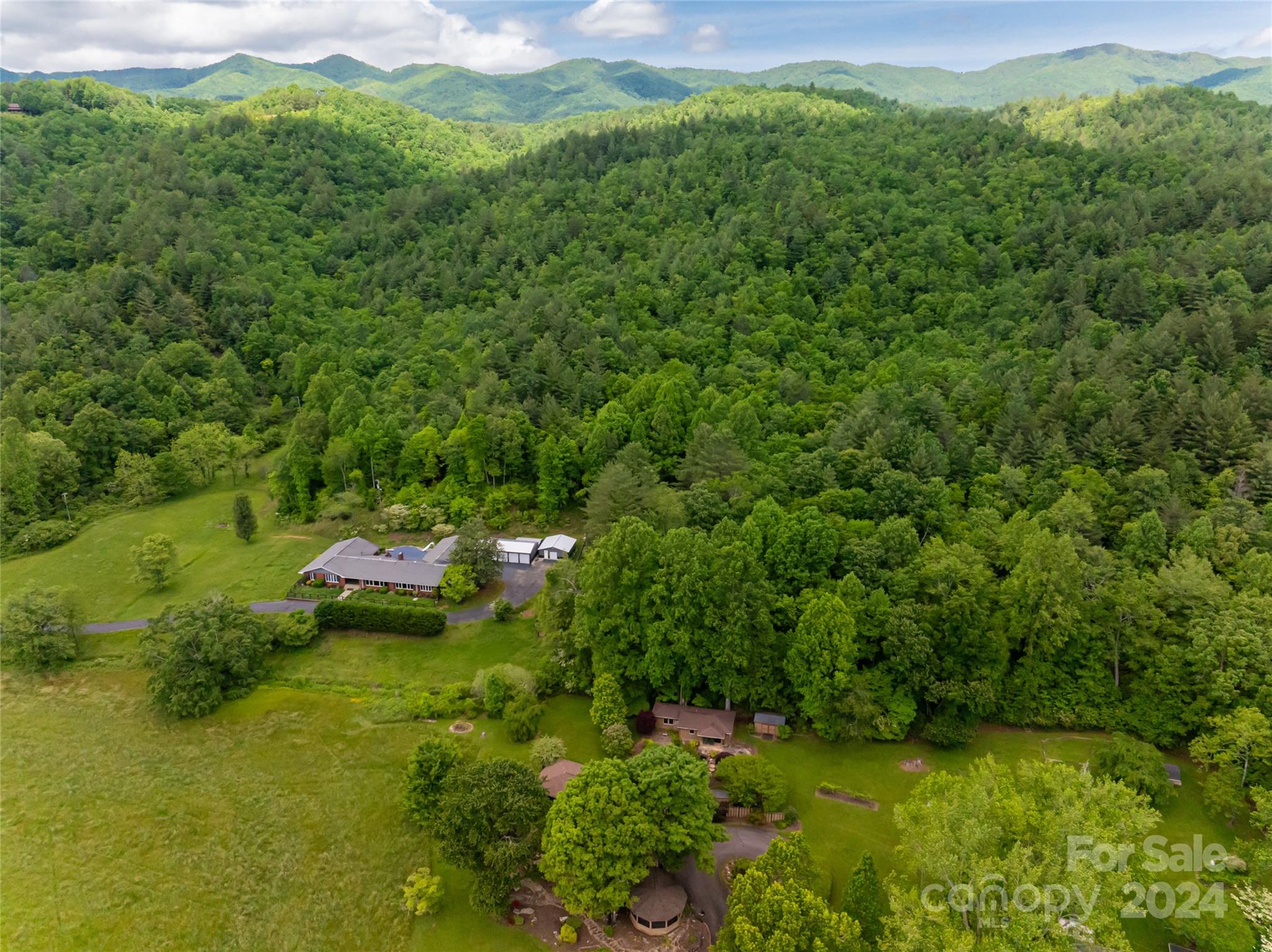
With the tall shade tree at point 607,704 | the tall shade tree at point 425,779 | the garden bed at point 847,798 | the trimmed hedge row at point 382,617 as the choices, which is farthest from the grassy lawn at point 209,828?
the garden bed at point 847,798

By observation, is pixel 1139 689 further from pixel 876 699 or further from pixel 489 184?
pixel 489 184

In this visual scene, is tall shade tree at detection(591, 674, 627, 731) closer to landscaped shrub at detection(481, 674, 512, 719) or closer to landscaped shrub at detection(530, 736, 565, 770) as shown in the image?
landscaped shrub at detection(530, 736, 565, 770)

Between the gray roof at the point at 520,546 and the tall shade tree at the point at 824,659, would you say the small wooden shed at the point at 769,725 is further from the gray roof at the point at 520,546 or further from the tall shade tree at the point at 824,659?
the gray roof at the point at 520,546

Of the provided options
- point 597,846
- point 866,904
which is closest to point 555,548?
point 597,846

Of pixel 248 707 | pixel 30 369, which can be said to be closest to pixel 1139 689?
pixel 248 707

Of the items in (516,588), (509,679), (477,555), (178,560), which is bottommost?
(178,560)

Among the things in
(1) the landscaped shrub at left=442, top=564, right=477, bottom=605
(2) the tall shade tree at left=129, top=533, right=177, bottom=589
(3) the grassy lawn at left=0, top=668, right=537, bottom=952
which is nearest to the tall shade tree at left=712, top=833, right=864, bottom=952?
(3) the grassy lawn at left=0, top=668, right=537, bottom=952

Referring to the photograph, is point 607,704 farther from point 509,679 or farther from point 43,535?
point 43,535
